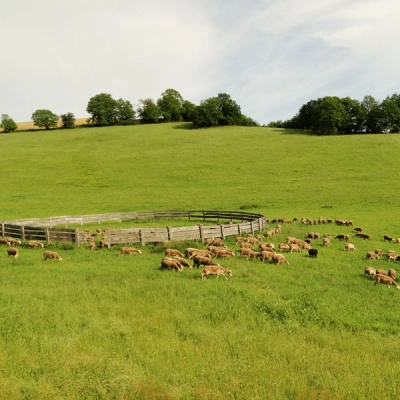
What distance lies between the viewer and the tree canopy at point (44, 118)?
118012 millimetres

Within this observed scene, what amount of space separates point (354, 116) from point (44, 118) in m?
94.4

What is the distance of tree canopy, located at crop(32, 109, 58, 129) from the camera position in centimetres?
11801

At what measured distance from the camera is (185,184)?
2078 inches

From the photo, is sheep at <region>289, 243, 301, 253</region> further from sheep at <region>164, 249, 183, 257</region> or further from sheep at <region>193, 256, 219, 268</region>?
sheep at <region>193, 256, 219, 268</region>

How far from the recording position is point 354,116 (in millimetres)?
88500

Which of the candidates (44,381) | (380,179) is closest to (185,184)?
(380,179)

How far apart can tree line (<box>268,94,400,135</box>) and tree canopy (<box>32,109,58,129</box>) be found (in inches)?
3279

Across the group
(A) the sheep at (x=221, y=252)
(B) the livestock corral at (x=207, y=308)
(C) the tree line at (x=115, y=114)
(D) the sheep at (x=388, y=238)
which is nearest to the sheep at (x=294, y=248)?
(B) the livestock corral at (x=207, y=308)

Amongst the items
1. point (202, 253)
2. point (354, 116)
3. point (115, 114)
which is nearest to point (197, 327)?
point (202, 253)

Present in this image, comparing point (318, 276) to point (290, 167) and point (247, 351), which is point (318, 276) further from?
point (290, 167)

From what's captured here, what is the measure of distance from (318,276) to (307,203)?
29355mm

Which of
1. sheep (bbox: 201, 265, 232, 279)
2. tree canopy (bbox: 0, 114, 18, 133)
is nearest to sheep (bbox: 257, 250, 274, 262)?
sheep (bbox: 201, 265, 232, 279)

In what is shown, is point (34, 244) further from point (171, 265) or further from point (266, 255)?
point (266, 255)

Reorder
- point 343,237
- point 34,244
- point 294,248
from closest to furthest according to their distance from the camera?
point 294,248
point 34,244
point 343,237
